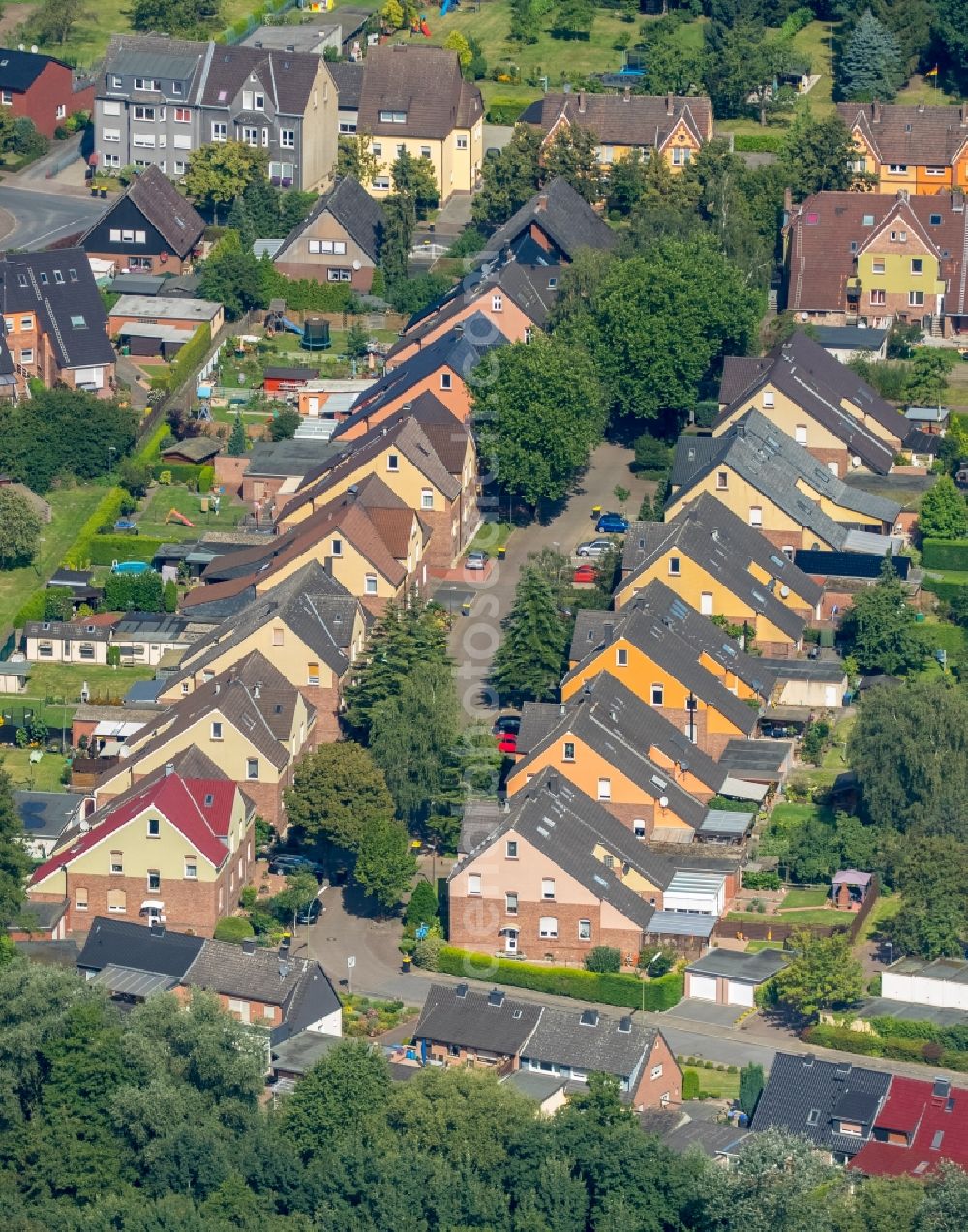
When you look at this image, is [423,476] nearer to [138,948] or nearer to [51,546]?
[51,546]

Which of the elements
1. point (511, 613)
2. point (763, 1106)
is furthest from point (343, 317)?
point (763, 1106)

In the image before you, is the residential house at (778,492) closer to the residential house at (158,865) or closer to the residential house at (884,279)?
the residential house at (884,279)

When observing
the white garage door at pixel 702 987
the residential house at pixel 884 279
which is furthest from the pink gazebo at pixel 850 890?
the residential house at pixel 884 279

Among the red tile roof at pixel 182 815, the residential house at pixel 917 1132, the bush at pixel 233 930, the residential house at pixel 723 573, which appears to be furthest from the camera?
the residential house at pixel 723 573

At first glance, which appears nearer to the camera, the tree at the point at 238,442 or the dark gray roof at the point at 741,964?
the dark gray roof at the point at 741,964

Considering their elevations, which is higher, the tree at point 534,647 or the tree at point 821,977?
the tree at point 534,647

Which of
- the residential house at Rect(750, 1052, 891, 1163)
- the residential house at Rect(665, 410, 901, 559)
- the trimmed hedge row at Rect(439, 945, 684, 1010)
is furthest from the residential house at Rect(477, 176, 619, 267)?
the residential house at Rect(750, 1052, 891, 1163)

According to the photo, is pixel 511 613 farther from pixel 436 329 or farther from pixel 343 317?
pixel 343 317

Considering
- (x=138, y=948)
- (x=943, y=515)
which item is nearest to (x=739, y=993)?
(x=138, y=948)
